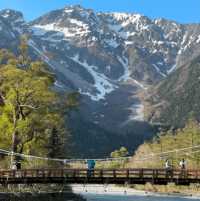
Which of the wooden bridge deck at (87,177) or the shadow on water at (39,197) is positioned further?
the shadow on water at (39,197)

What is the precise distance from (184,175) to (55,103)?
1964 centimetres

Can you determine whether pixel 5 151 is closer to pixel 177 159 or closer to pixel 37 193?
pixel 37 193

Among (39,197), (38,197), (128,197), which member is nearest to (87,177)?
(38,197)

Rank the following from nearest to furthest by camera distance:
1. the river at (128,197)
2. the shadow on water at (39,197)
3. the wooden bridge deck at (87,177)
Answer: the wooden bridge deck at (87,177)
the shadow on water at (39,197)
the river at (128,197)

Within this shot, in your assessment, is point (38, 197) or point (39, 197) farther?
point (39, 197)

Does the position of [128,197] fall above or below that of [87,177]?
below

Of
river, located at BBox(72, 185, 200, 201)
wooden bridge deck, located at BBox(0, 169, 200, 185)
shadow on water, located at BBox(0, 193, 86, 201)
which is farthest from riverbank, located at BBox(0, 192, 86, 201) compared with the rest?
river, located at BBox(72, 185, 200, 201)

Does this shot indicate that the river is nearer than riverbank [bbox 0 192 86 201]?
No

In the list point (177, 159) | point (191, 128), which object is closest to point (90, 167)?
point (177, 159)

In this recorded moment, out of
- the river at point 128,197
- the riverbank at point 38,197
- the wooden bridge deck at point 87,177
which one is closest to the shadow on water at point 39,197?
the riverbank at point 38,197

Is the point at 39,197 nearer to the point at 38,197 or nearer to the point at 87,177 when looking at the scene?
the point at 38,197

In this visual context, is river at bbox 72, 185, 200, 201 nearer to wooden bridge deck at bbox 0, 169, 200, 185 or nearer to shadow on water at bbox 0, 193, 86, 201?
shadow on water at bbox 0, 193, 86, 201

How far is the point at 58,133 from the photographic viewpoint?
124m

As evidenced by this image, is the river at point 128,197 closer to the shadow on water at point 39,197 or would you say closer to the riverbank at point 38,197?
the shadow on water at point 39,197
